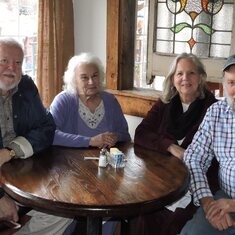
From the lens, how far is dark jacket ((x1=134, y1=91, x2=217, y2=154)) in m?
2.29

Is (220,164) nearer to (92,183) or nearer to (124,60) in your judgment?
(92,183)

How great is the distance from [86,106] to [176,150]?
2.10ft

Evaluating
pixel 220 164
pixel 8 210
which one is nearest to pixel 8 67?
pixel 8 210

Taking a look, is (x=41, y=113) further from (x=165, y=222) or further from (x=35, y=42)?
(x=35, y=42)

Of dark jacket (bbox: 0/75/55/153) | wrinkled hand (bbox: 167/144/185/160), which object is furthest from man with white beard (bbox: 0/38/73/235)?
wrinkled hand (bbox: 167/144/185/160)

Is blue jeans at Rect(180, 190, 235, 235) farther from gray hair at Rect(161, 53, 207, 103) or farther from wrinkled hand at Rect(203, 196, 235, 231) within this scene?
gray hair at Rect(161, 53, 207, 103)

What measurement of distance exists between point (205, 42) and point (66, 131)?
120cm

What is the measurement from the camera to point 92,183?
1.61 meters

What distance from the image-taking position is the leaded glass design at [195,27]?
8.83ft

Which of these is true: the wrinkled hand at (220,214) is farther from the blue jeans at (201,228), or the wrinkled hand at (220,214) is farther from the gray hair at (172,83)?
the gray hair at (172,83)

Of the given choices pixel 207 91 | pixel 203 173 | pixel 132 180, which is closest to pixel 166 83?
pixel 207 91

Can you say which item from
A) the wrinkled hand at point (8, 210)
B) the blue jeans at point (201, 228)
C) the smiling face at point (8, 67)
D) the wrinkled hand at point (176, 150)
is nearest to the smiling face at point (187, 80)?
the wrinkled hand at point (176, 150)

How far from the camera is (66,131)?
2.42m

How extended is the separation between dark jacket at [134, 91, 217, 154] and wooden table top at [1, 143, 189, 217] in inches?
8.9
